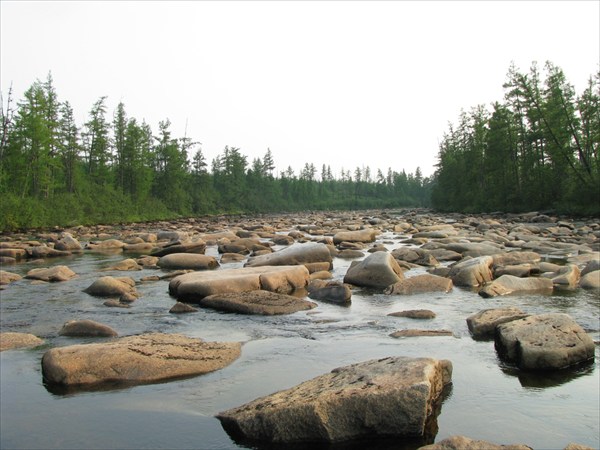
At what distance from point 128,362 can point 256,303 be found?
11.2ft

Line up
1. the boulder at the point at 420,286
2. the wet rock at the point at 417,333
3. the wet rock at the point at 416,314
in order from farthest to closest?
the boulder at the point at 420,286 < the wet rock at the point at 416,314 < the wet rock at the point at 417,333

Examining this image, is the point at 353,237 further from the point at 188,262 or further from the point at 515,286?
the point at 515,286

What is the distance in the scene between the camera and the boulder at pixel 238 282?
370 inches

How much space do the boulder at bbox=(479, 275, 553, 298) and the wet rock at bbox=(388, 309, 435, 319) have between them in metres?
2.21

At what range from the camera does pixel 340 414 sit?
3.89 meters

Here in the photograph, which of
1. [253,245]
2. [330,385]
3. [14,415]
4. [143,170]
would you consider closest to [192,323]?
[14,415]

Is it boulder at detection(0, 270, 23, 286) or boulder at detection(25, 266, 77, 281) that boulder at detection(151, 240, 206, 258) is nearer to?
boulder at detection(25, 266, 77, 281)

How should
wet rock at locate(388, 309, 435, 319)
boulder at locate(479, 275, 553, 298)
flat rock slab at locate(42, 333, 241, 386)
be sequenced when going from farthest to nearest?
boulder at locate(479, 275, 553, 298)
wet rock at locate(388, 309, 435, 319)
flat rock slab at locate(42, 333, 241, 386)

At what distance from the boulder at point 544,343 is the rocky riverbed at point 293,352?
2 cm

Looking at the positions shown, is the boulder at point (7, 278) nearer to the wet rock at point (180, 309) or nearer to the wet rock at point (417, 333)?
the wet rock at point (180, 309)

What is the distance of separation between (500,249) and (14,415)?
48.5 ft

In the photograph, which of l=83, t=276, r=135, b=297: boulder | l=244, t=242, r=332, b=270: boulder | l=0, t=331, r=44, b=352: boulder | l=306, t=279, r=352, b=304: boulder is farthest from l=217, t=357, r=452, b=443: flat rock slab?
l=244, t=242, r=332, b=270: boulder

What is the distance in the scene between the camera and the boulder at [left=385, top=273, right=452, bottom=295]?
10.1 metres

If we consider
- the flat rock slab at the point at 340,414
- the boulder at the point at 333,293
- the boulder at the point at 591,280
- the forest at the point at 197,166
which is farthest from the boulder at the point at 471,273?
the forest at the point at 197,166
